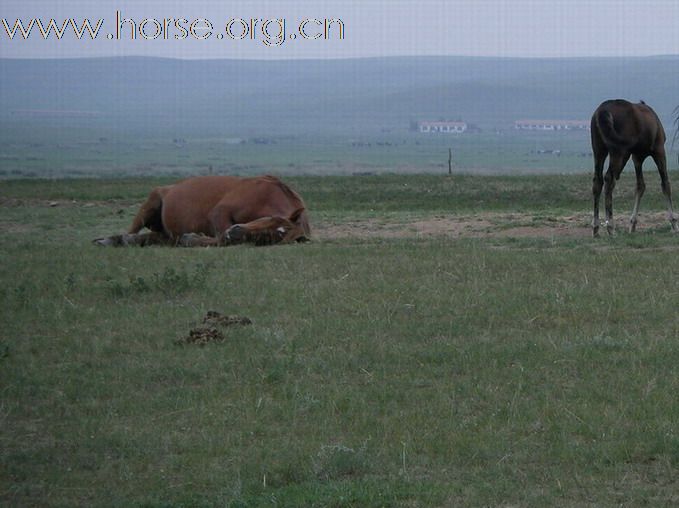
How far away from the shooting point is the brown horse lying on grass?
1313cm

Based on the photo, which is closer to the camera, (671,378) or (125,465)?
(125,465)

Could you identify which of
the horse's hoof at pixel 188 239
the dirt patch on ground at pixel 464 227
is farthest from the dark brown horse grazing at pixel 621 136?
the horse's hoof at pixel 188 239

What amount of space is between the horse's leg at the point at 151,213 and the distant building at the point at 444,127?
13953 cm

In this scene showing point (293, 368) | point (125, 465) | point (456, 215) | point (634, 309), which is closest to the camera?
point (125, 465)

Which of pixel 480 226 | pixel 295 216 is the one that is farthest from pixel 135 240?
pixel 480 226

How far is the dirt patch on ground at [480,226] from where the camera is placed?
14.8 meters

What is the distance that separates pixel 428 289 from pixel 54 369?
341 centimetres

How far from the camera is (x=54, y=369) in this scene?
25.5 feet

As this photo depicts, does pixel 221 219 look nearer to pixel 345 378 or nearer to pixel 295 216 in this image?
pixel 295 216

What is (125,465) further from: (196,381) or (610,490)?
(610,490)

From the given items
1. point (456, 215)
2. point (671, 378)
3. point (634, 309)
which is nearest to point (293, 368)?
point (671, 378)

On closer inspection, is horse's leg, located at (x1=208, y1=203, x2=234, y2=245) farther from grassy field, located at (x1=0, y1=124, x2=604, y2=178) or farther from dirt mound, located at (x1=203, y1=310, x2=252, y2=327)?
grassy field, located at (x1=0, y1=124, x2=604, y2=178)

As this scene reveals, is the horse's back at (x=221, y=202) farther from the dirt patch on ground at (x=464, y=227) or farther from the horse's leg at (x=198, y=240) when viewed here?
the dirt patch on ground at (x=464, y=227)

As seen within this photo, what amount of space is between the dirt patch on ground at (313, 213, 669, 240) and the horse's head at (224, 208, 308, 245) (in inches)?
47.8
